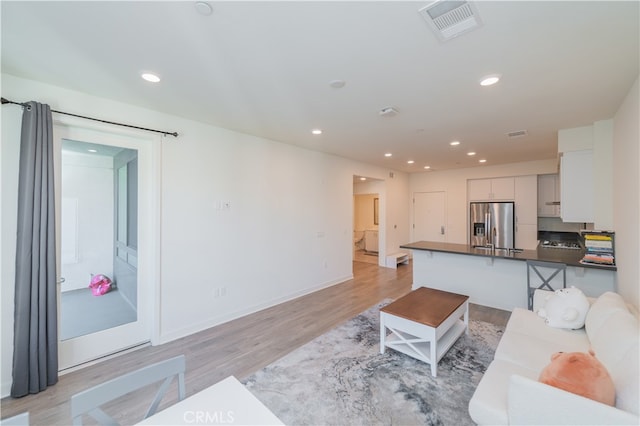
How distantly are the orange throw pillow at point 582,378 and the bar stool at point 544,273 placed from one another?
92.4 inches

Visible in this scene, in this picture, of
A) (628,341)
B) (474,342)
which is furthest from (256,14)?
(474,342)

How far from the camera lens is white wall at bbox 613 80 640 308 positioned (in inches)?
90.4

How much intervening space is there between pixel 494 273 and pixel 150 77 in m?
5.08

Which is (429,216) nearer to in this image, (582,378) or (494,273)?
(494,273)

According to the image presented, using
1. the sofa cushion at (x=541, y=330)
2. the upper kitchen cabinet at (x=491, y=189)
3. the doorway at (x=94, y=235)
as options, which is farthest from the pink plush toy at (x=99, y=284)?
the upper kitchen cabinet at (x=491, y=189)

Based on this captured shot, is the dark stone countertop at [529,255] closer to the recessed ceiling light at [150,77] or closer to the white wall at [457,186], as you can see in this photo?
the white wall at [457,186]

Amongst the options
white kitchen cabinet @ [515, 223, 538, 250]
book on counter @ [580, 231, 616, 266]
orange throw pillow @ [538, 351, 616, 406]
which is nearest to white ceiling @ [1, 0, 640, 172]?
book on counter @ [580, 231, 616, 266]

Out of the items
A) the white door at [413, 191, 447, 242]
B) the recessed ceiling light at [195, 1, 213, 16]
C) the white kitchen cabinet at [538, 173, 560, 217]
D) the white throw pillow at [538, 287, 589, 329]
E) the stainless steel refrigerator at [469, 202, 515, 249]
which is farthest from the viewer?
the white door at [413, 191, 447, 242]

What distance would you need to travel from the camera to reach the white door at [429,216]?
739 centimetres

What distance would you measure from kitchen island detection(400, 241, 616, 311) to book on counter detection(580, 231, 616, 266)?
0.09 m

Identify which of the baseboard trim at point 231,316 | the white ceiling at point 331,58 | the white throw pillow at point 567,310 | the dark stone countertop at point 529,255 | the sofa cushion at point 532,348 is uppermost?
the white ceiling at point 331,58

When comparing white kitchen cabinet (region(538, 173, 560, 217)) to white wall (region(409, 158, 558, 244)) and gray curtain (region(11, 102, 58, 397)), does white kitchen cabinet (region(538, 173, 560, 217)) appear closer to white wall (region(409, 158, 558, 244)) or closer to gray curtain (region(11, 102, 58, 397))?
white wall (region(409, 158, 558, 244))

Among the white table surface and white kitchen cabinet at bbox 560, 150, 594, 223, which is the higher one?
white kitchen cabinet at bbox 560, 150, 594, 223

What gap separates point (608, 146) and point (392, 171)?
417 centimetres
